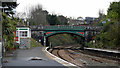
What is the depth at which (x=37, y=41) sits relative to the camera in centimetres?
4841

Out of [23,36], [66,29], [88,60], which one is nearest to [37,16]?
[66,29]

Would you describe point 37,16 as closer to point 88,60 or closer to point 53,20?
point 53,20

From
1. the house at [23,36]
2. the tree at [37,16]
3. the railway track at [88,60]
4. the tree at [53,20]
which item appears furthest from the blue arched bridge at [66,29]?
the railway track at [88,60]

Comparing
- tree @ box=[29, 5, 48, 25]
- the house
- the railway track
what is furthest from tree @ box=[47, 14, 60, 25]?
the railway track

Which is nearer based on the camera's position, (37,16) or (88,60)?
(88,60)

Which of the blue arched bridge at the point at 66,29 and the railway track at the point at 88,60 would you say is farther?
the blue arched bridge at the point at 66,29

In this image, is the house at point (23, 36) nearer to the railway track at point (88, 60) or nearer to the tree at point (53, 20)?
the railway track at point (88, 60)

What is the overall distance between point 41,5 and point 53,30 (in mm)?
30583

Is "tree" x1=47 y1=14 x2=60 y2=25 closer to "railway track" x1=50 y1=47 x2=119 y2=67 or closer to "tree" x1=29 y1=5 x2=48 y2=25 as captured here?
"tree" x1=29 y1=5 x2=48 y2=25

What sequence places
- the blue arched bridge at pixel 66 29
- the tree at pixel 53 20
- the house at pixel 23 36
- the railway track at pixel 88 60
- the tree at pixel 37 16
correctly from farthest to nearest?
the tree at pixel 53 20 → the tree at pixel 37 16 → the blue arched bridge at pixel 66 29 → the house at pixel 23 36 → the railway track at pixel 88 60

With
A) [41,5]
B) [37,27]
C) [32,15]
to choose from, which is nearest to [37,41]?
[37,27]

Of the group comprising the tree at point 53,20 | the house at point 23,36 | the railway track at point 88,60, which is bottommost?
the railway track at point 88,60

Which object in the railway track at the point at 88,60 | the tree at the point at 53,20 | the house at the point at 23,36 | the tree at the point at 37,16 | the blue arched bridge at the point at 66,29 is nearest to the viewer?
the railway track at the point at 88,60

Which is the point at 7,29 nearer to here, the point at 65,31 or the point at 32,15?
the point at 65,31
